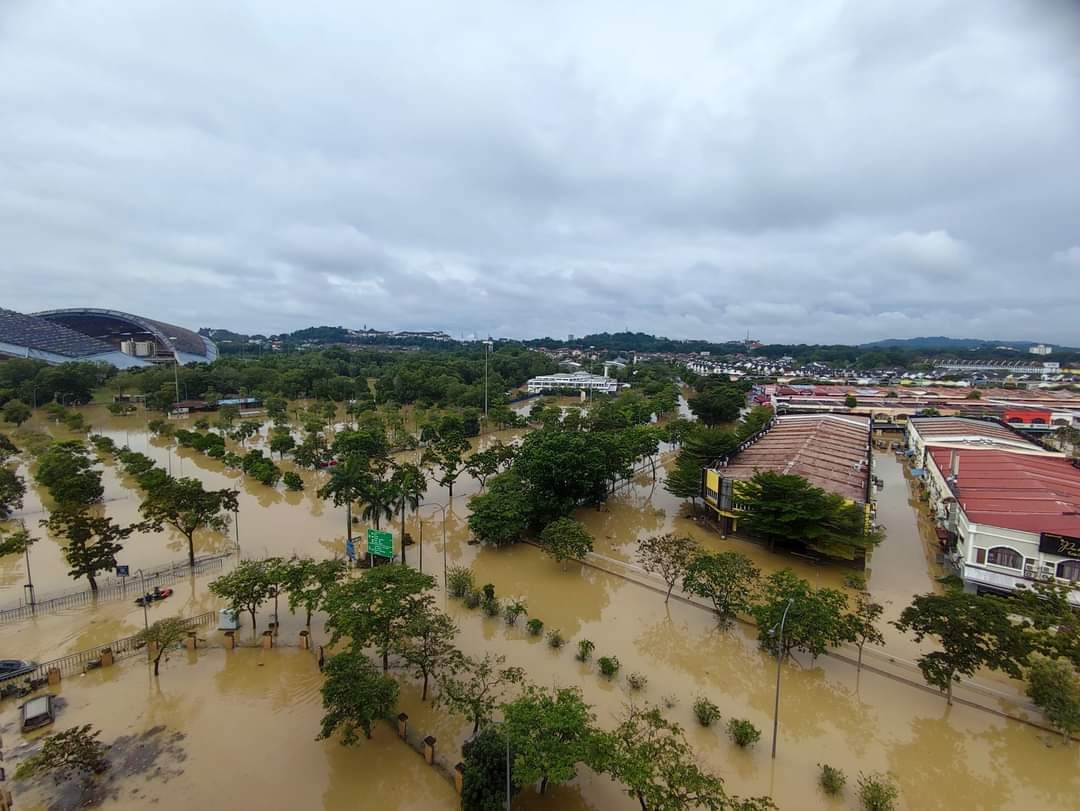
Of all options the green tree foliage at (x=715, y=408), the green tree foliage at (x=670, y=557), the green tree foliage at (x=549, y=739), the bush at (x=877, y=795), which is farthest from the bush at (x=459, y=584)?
the green tree foliage at (x=715, y=408)

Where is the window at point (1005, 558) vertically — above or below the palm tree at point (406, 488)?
below

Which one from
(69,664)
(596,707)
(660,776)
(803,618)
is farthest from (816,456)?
(69,664)

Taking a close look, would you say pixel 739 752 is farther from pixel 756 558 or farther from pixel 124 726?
pixel 124 726

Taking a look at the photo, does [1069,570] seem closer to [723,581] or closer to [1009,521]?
[1009,521]

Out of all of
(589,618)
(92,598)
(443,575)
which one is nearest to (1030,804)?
(589,618)

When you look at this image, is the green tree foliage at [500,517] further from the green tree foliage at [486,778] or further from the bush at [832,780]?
the bush at [832,780]
